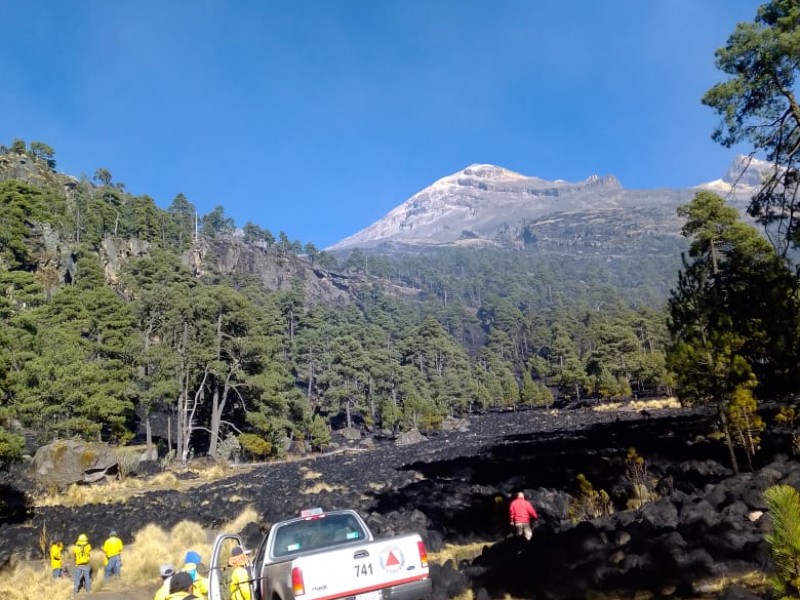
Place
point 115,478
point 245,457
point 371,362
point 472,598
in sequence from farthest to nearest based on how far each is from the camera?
point 371,362 → point 245,457 → point 115,478 → point 472,598

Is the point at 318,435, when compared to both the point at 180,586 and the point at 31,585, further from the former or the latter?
the point at 180,586

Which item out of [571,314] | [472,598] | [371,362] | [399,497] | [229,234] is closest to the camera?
[472,598]

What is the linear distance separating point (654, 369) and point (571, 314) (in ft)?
185

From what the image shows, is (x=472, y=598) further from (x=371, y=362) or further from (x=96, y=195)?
(x=96, y=195)

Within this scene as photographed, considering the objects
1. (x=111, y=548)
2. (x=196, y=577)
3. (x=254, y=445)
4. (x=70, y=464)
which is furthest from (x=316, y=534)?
(x=254, y=445)

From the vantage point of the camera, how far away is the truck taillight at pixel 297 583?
5527mm

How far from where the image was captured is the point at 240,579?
627 cm

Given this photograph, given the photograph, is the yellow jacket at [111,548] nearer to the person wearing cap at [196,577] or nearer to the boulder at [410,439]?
the person wearing cap at [196,577]

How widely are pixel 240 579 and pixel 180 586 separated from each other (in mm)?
1259

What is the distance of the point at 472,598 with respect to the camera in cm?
823

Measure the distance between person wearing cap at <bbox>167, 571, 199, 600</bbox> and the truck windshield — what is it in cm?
170

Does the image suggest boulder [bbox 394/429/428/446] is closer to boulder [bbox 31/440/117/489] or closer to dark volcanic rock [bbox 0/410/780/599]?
dark volcanic rock [bbox 0/410/780/599]

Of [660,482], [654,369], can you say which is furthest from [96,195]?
[660,482]

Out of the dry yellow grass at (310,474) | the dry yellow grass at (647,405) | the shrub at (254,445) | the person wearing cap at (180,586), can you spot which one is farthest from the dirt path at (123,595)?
the dry yellow grass at (647,405)
